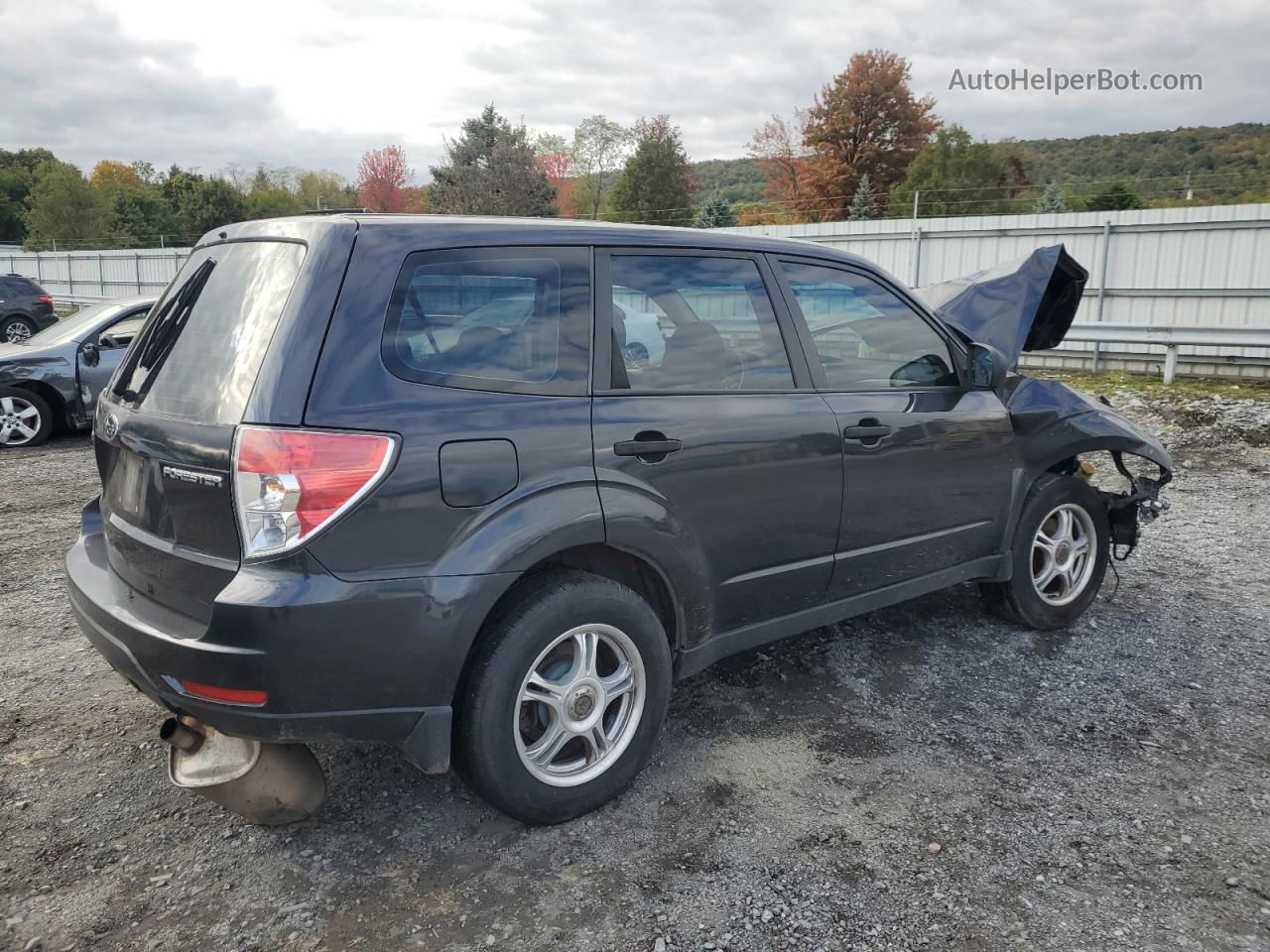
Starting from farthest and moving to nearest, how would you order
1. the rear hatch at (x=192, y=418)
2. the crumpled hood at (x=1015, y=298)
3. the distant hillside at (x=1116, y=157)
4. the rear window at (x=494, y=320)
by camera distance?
1. the distant hillside at (x=1116, y=157)
2. the crumpled hood at (x=1015, y=298)
3. the rear window at (x=494, y=320)
4. the rear hatch at (x=192, y=418)

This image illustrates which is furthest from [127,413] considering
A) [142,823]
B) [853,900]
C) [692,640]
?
[853,900]

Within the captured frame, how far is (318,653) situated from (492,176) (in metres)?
39.8

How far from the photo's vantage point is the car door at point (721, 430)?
9.91 feet

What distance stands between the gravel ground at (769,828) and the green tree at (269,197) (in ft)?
181

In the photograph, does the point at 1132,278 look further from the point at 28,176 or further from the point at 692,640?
the point at 28,176

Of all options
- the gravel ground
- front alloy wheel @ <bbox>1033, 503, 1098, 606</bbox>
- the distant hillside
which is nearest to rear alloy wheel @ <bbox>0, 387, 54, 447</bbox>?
the gravel ground

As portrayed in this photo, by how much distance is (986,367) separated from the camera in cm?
419

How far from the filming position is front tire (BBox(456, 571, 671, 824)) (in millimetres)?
2717

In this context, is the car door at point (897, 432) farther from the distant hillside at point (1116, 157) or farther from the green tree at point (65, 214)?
the green tree at point (65, 214)

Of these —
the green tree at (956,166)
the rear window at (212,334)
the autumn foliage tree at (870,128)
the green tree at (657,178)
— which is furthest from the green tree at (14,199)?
the rear window at (212,334)

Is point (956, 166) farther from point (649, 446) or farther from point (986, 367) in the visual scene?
point (649, 446)

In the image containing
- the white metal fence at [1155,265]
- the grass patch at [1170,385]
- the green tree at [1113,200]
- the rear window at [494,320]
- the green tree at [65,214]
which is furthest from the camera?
the green tree at [65,214]

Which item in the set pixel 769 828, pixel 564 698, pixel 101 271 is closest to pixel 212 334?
pixel 564 698

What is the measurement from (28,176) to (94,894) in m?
81.6
